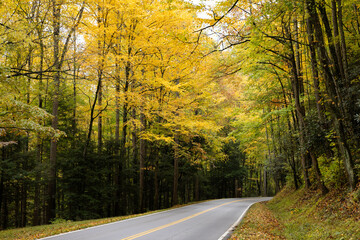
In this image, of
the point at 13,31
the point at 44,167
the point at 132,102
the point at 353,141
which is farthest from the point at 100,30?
the point at 353,141

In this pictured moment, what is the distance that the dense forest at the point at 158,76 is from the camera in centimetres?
874

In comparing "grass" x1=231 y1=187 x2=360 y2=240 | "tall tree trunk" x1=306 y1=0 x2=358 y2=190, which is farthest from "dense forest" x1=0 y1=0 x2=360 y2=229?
"grass" x1=231 y1=187 x2=360 y2=240

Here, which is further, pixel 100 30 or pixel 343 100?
pixel 100 30

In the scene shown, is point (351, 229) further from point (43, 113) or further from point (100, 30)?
point (100, 30)

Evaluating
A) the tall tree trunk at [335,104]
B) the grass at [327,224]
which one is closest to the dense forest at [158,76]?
the tall tree trunk at [335,104]

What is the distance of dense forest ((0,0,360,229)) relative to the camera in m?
8.74

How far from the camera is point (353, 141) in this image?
8.97 m

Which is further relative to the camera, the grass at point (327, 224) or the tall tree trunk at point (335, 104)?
the tall tree trunk at point (335, 104)

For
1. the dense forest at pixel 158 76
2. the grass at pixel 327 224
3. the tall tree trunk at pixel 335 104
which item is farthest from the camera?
the dense forest at pixel 158 76

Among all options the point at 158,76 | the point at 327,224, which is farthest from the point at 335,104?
the point at 158,76

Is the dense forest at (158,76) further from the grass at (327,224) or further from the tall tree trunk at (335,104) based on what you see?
the grass at (327,224)

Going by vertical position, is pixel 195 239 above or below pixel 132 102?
below

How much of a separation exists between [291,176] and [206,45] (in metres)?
14.0

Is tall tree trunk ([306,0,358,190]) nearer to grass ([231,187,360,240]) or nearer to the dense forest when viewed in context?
the dense forest
